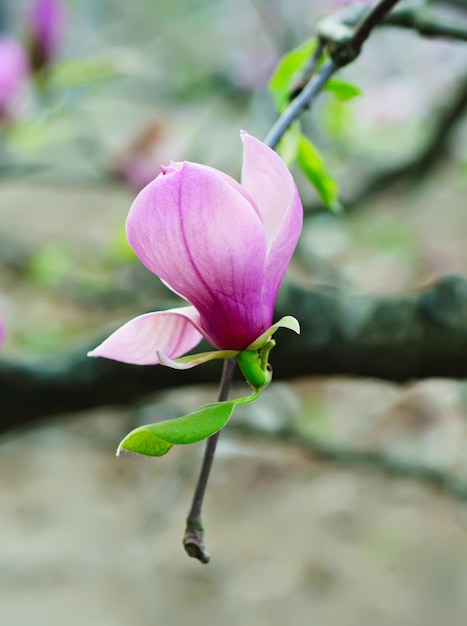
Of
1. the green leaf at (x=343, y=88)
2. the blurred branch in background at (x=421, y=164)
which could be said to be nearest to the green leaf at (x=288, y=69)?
the green leaf at (x=343, y=88)

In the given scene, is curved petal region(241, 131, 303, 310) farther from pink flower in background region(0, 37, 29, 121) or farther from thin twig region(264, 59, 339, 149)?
pink flower in background region(0, 37, 29, 121)

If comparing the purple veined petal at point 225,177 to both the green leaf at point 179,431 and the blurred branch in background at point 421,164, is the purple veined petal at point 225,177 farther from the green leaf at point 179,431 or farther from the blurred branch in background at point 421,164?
the blurred branch in background at point 421,164

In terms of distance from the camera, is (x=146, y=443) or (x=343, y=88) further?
(x=343, y=88)

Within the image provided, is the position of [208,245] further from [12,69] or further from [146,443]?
[12,69]

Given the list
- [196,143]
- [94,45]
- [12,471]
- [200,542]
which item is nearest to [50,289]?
[196,143]

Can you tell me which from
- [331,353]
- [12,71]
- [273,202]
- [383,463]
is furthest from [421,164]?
[273,202]

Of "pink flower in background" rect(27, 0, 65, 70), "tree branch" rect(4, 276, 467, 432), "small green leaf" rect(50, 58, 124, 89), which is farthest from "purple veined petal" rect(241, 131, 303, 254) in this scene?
"pink flower in background" rect(27, 0, 65, 70)

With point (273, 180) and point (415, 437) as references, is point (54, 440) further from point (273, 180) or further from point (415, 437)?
point (273, 180)
